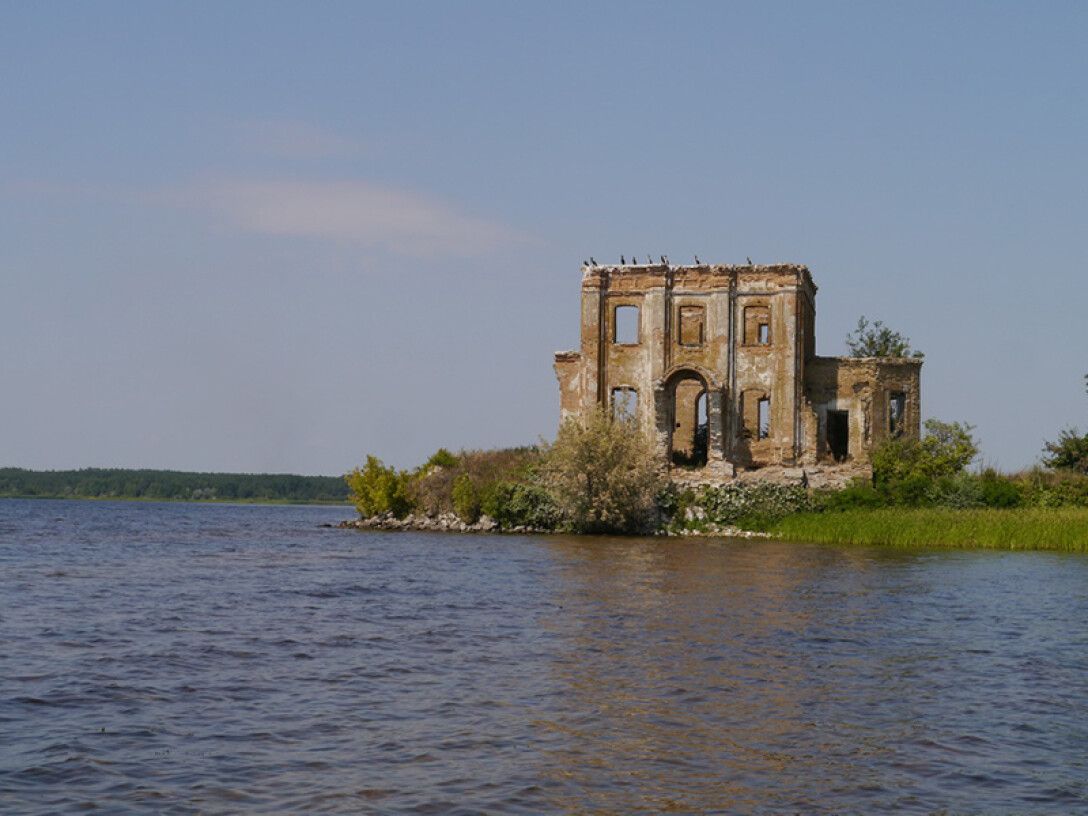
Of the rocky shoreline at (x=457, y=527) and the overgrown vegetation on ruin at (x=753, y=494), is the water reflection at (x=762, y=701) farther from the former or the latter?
the rocky shoreline at (x=457, y=527)

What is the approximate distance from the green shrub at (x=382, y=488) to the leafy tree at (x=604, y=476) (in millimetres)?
10365

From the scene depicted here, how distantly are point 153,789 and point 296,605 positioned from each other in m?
12.3

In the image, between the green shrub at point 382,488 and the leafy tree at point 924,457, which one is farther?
the green shrub at point 382,488

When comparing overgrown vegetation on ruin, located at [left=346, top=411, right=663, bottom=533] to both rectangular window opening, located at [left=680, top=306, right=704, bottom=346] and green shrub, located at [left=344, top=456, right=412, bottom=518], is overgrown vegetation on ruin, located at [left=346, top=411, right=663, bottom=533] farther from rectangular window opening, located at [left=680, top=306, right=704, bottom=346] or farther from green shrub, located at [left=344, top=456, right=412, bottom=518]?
A: rectangular window opening, located at [left=680, top=306, right=704, bottom=346]

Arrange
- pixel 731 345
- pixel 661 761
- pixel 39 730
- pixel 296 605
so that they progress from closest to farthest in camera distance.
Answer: pixel 661 761 → pixel 39 730 → pixel 296 605 → pixel 731 345


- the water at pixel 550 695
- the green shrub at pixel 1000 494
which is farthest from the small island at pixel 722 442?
the water at pixel 550 695

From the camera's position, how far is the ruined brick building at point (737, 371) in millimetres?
44812

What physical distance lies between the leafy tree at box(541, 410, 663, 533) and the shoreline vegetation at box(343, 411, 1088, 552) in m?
0.05

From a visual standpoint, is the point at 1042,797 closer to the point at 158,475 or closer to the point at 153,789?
the point at 153,789

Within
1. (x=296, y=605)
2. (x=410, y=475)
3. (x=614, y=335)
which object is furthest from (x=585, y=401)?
(x=296, y=605)

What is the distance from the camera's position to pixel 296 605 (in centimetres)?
2116

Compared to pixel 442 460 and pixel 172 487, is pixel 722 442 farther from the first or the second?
pixel 172 487

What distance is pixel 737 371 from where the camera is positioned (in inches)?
1788

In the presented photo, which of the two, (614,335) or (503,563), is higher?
(614,335)
